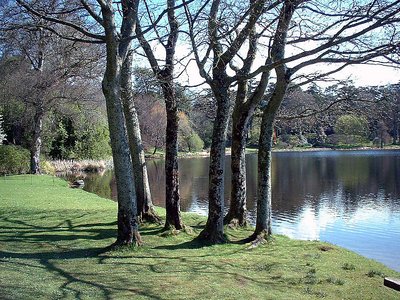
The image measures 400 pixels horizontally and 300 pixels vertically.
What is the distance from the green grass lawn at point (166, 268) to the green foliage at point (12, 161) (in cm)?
2032

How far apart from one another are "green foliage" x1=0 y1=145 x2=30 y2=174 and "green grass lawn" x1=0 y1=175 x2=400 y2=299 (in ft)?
66.7

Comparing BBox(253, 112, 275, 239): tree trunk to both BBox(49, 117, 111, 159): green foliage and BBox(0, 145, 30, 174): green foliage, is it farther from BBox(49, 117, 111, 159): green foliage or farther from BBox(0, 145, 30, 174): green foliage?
BBox(49, 117, 111, 159): green foliage

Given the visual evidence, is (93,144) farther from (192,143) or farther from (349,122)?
(192,143)

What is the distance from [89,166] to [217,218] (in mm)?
34729

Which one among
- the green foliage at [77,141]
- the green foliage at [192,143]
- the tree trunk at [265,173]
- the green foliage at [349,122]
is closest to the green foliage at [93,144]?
the green foliage at [77,141]

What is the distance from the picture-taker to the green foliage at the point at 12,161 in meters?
30.8

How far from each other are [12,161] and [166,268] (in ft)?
87.9

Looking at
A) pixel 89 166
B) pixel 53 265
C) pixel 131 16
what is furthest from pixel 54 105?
pixel 53 265

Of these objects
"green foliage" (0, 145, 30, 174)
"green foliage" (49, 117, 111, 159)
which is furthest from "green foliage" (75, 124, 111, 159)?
"green foliage" (0, 145, 30, 174)

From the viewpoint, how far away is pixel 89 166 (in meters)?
42.8

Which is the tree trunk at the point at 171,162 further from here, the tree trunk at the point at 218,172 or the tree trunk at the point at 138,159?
the tree trunk at the point at 218,172

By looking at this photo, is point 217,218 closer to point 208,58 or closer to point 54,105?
point 208,58

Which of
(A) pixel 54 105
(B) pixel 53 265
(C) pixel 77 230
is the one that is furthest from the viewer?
(A) pixel 54 105

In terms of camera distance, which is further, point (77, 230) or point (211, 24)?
point (77, 230)
